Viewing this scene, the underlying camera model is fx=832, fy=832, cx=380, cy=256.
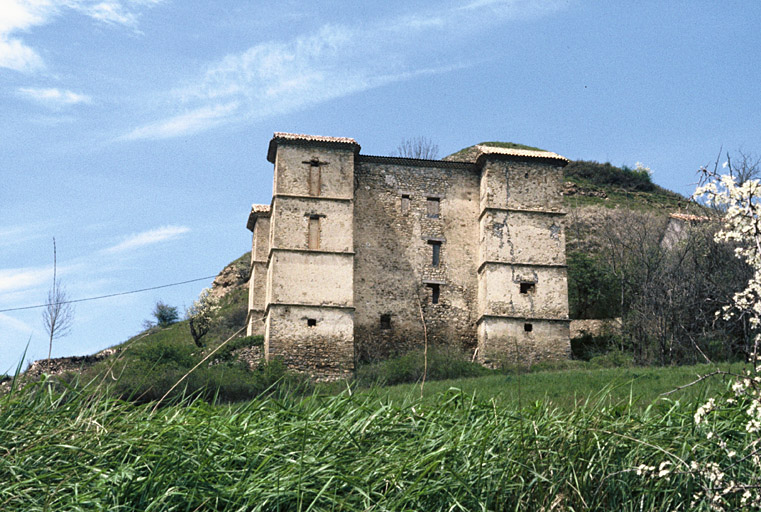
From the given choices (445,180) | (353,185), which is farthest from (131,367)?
(445,180)

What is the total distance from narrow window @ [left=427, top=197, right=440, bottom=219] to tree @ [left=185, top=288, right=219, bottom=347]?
48.5 ft

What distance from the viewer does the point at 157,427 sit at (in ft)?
21.4

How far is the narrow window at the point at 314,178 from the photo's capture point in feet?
90.6

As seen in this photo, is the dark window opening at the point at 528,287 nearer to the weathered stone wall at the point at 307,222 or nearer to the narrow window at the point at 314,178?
the weathered stone wall at the point at 307,222

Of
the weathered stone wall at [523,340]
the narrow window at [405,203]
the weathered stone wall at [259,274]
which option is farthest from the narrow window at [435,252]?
the weathered stone wall at [259,274]

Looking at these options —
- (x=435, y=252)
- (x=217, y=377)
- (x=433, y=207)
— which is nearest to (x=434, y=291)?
(x=435, y=252)

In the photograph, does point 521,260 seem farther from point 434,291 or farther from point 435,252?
point 434,291

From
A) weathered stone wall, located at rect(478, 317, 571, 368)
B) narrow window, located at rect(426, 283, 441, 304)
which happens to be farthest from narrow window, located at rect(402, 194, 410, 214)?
weathered stone wall, located at rect(478, 317, 571, 368)

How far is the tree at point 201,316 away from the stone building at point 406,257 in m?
10.2

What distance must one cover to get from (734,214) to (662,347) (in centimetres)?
2198

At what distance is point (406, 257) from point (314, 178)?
4.14 meters

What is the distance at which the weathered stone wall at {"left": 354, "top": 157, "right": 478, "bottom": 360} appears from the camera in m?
27.9

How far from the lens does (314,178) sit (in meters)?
27.8

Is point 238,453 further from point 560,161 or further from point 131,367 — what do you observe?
point 560,161
